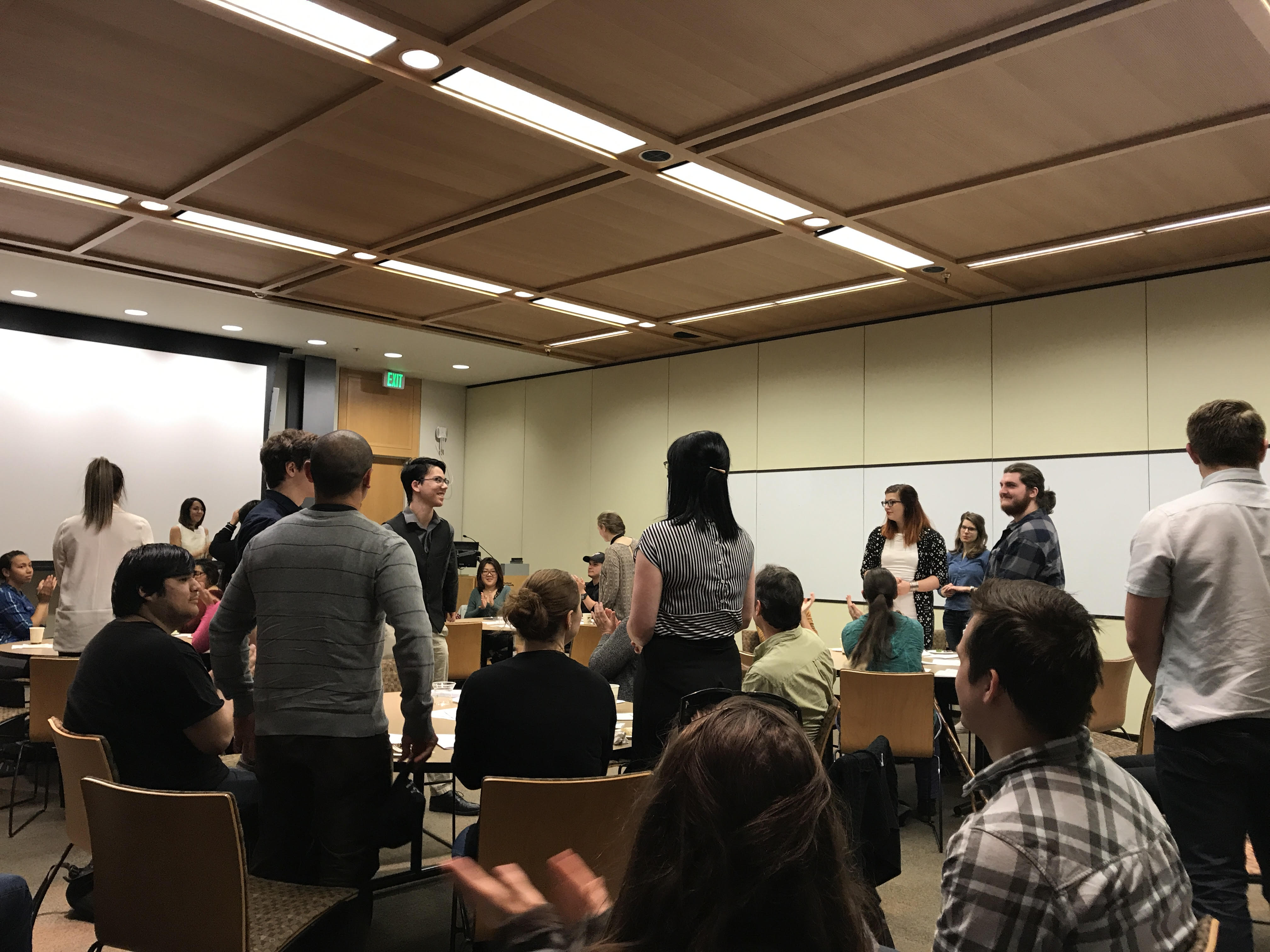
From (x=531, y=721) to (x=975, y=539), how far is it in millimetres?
5175

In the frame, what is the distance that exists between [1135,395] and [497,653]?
4994 mm

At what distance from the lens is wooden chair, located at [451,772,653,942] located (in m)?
2.14

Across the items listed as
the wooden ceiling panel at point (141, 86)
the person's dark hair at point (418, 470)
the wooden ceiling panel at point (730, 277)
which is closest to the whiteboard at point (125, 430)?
the wooden ceiling panel at point (141, 86)

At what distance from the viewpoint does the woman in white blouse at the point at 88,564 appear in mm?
4918

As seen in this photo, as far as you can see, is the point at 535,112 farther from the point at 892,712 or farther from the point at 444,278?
the point at 892,712

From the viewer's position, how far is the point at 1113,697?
4.68m

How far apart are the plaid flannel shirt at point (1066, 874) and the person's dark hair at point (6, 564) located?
6.59 m

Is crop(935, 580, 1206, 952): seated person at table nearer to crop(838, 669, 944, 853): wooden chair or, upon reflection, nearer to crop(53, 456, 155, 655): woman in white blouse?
crop(838, 669, 944, 853): wooden chair

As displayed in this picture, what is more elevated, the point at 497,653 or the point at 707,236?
the point at 707,236

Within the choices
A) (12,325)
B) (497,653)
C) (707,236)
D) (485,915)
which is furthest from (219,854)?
(12,325)

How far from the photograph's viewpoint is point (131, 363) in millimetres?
8984

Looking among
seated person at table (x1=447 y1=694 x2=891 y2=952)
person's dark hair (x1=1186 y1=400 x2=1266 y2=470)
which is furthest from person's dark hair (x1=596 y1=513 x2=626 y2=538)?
seated person at table (x1=447 y1=694 x2=891 y2=952)

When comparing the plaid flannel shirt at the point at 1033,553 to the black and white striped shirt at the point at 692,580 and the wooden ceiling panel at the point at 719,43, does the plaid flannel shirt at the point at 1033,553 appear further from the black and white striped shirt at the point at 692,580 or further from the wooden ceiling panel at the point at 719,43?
the wooden ceiling panel at the point at 719,43

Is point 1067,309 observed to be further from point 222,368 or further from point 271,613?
point 222,368
